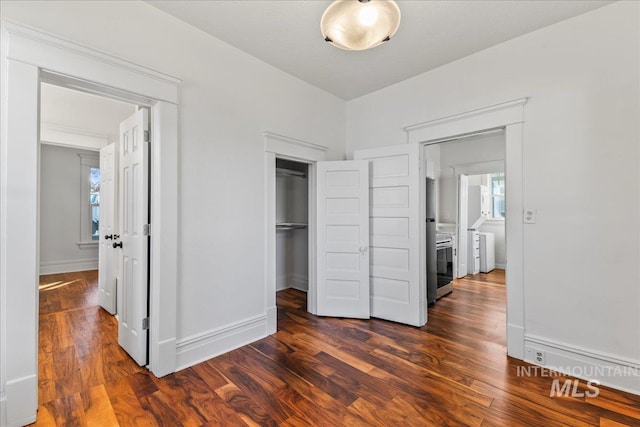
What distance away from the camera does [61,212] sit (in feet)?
19.6

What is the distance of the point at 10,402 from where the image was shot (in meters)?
1.63

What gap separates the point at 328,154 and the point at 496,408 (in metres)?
3.09

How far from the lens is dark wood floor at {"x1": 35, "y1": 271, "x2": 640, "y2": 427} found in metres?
1.77

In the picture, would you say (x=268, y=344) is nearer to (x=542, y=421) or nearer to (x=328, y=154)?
(x=542, y=421)

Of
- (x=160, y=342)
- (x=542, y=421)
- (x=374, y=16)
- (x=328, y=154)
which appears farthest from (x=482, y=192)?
(x=160, y=342)

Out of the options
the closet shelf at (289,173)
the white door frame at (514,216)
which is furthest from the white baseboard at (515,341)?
the closet shelf at (289,173)

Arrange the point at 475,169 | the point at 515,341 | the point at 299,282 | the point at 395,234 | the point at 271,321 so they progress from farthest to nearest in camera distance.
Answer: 1. the point at 475,169
2. the point at 299,282
3. the point at 395,234
4. the point at 271,321
5. the point at 515,341

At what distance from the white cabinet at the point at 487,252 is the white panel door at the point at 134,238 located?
6.46 meters

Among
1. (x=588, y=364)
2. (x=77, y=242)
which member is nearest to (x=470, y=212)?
(x=588, y=364)

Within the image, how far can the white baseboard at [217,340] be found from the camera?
2.37 meters

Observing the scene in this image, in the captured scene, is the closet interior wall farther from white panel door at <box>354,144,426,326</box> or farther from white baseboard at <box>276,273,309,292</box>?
white panel door at <box>354,144,426,326</box>

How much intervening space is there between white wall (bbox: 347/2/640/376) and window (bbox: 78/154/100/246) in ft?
25.4

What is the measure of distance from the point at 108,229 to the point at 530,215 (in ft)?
15.8

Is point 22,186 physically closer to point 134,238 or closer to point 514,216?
point 134,238
